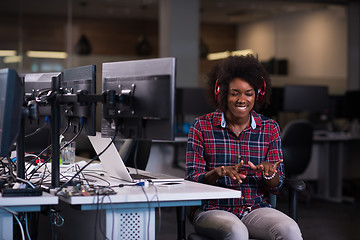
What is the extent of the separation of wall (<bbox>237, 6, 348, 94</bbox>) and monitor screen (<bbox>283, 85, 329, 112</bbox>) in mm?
2073

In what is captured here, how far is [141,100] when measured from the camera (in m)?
2.10

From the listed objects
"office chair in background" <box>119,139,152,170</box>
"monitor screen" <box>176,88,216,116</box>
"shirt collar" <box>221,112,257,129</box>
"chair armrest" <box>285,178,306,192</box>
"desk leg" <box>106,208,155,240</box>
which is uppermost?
"monitor screen" <box>176,88,216,116</box>

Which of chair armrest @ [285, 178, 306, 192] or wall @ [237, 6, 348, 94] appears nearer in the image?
chair armrest @ [285, 178, 306, 192]

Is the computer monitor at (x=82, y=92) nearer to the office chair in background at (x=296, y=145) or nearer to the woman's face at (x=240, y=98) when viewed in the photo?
the woman's face at (x=240, y=98)

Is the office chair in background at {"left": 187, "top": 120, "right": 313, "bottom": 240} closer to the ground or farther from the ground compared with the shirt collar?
closer to the ground

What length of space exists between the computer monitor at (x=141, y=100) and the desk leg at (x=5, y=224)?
557 mm

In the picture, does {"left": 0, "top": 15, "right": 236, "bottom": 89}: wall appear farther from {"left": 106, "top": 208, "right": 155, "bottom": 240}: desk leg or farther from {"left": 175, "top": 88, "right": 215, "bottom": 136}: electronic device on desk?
{"left": 106, "top": 208, "right": 155, "bottom": 240}: desk leg

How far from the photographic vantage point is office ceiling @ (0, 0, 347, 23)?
314 inches

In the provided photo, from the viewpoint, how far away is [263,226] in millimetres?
2336

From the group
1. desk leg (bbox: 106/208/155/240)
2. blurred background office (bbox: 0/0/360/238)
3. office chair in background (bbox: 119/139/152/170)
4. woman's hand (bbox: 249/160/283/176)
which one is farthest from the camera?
blurred background office (bbox: 0/0/360/238)

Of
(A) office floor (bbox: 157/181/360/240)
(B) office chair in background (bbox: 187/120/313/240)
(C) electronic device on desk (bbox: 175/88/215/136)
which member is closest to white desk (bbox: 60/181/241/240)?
(A) office floor (bbox: 157/181/360/240)

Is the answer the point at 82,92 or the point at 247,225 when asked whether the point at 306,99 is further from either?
the point at 82,92

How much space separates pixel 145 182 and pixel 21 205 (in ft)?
1.82

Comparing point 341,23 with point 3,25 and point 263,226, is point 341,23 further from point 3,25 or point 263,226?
point 263,226
